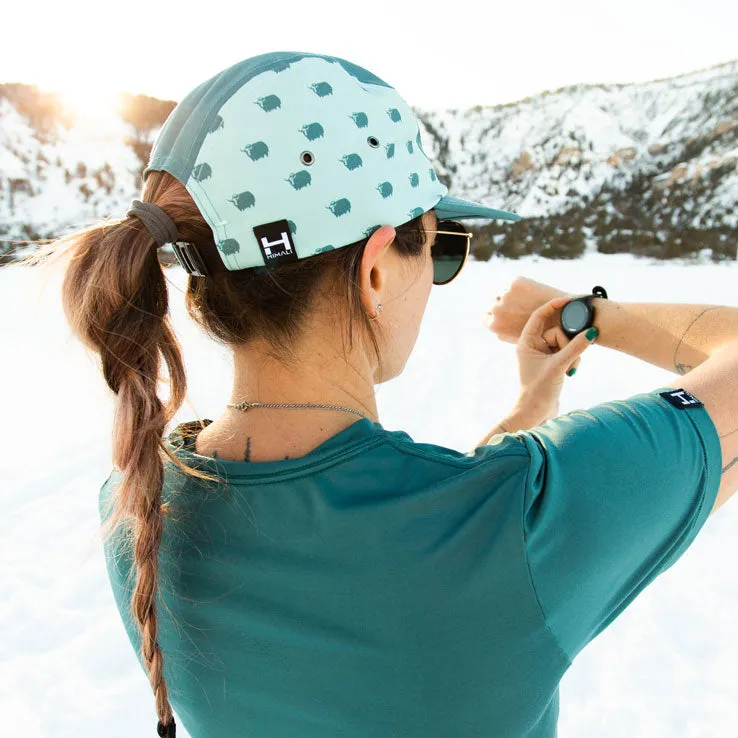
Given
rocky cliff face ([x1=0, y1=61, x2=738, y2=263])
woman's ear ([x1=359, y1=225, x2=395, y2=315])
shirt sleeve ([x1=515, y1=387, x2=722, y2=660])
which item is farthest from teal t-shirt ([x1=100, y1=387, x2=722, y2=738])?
rocky cliff face ([x1=0, y1=61, x2=738, y2=263])

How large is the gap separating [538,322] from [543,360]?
10 cm

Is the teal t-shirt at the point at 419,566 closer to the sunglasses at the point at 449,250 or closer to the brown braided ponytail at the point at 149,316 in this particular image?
the brown braided ponytail at the point at 149,316

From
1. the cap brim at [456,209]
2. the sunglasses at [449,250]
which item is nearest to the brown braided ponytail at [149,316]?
the cap brim at [456,209]

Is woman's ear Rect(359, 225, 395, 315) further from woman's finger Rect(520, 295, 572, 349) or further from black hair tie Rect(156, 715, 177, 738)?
woman's finger Rect(520, 295, 572, 349)

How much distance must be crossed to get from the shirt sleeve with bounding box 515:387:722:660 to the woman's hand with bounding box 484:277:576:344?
2.48 ft

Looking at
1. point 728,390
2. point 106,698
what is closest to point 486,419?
point 106,698

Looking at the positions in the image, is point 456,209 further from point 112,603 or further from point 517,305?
point 112,603

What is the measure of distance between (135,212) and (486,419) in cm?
359

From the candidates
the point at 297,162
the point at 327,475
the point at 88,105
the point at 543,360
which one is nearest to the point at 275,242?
the point at 297,162

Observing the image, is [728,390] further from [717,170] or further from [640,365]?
[717,170]

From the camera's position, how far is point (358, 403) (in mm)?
834

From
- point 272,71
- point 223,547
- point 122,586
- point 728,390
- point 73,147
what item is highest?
point 272,71

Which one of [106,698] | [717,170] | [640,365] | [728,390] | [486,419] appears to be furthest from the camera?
[717,170]

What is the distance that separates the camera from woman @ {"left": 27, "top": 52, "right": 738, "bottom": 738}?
646mm
